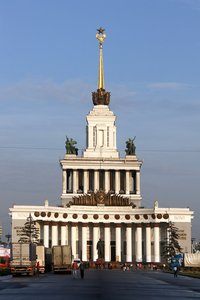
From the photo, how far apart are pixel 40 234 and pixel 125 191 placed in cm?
2446

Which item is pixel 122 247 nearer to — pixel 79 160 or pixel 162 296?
pixel 79 160

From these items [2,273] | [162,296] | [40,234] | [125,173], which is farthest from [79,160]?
[162,296]

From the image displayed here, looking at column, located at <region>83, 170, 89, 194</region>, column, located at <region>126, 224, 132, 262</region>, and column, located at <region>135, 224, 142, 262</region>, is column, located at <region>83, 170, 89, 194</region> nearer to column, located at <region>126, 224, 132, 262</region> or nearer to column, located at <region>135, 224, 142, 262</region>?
column, located at <region>126, 224, 132, 262</region>

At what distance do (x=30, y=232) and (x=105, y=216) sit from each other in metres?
24.4

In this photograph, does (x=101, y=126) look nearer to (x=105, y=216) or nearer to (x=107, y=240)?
(x=105, y=216)

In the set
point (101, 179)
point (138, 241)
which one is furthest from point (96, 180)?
point (138, 241)

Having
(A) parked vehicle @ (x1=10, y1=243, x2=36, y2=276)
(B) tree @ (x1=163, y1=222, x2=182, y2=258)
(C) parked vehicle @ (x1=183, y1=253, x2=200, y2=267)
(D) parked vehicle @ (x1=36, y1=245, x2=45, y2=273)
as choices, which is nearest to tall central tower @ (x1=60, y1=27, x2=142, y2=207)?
(B) tree @ (x1=163, y1=222, x2=182, y2=258)

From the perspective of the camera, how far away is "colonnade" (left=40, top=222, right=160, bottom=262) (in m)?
166

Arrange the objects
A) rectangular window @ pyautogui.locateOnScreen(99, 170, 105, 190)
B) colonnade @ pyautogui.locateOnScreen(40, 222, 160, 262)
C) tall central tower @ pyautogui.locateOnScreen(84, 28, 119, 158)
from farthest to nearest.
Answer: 1. tall central tower @ pyautogui.locateOnScreen(84, 28, 119, 158)
2. rectangular window @ pyautogui.locateOnScreen(99, 170, 105, 190)
3. colonnade @ pyautogui.locateOnScreen(40, 222, 160, 262)

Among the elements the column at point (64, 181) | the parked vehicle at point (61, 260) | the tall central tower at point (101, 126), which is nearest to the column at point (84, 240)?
the column at point (64, 181)

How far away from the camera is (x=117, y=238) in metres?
169

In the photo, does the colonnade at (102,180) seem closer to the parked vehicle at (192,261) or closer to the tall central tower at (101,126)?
the tall central tower at (101,126)

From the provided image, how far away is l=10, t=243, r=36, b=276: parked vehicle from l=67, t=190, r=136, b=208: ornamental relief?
289 feet

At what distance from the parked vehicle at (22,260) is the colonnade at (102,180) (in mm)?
96048
